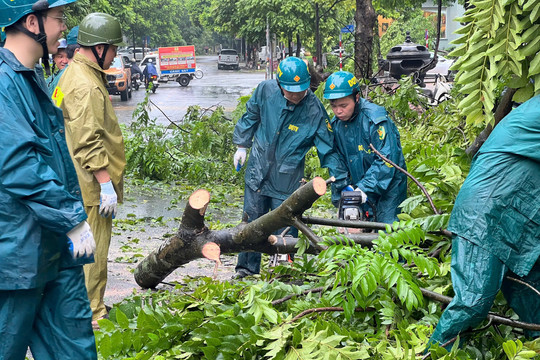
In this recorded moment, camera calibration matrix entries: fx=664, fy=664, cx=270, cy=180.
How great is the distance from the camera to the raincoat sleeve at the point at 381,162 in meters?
5.25

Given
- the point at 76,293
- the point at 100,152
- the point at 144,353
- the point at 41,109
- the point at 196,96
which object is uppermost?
the point at 41,109

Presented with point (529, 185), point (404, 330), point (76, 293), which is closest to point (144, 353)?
point (76, 293)

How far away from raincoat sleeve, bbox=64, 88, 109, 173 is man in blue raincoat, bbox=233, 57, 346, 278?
163cm

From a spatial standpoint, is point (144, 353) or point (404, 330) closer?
point (404, 330)

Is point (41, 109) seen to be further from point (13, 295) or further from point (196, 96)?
point (196, 96)

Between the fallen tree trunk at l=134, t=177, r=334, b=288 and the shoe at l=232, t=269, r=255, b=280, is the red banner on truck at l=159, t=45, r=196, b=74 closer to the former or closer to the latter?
the shoe at l=232, t=269, r=255, b=280

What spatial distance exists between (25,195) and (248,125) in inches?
141

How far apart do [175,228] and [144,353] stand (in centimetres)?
435

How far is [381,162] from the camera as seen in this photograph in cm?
527

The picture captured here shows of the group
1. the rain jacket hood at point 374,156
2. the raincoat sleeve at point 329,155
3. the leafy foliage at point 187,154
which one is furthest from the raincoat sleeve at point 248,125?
the leafy foliage at point 187,154

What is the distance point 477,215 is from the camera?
2961mm

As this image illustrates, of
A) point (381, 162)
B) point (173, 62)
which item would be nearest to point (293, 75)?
point (381, 162)

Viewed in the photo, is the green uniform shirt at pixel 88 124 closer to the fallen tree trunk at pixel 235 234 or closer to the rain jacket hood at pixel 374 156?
the fallen tree trunk at pixel 235 234

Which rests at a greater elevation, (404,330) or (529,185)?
(529,185)
